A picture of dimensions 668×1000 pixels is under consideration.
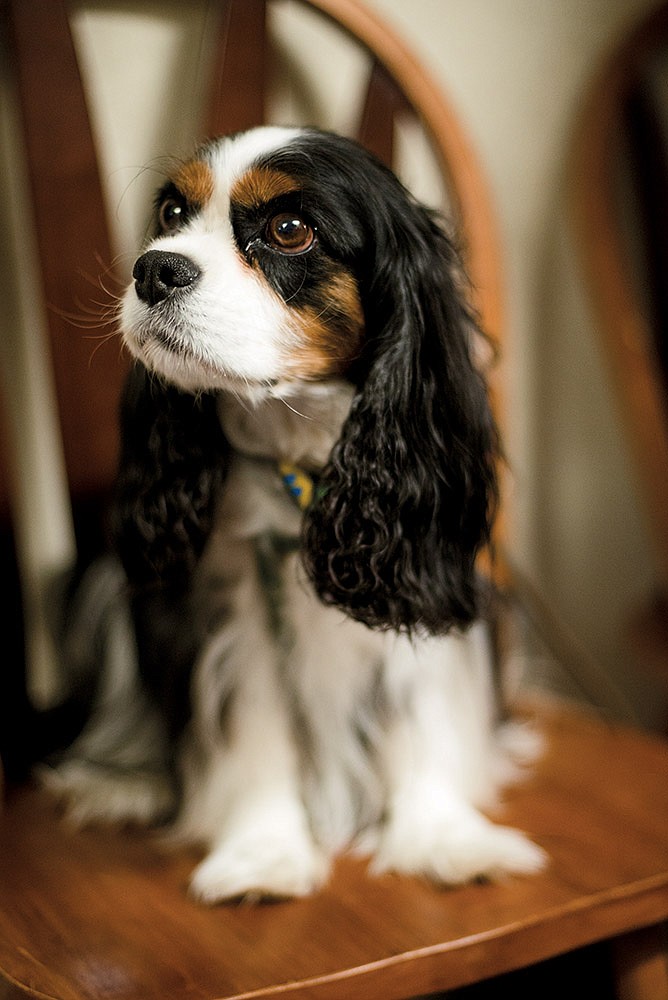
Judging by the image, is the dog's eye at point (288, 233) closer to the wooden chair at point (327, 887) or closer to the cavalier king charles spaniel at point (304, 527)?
the cavalier king charles spaniel at point (304, 527)

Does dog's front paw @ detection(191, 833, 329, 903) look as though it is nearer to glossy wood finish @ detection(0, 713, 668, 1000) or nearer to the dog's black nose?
glossy wood finish @ detection(0, 713, 668, 1000)

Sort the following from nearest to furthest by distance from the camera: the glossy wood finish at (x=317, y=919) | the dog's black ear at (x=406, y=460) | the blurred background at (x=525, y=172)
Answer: the glossy wood finish at (x=317, y=919), the dog's black ear at (x=406, y=460), the blurred background at (x=525, y=172)

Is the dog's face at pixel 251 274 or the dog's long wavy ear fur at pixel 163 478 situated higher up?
the dog's face at pixel 251 274

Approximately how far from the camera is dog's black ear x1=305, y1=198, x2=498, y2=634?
83 centimetres

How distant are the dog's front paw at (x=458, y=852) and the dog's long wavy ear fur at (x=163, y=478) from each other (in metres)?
0.33

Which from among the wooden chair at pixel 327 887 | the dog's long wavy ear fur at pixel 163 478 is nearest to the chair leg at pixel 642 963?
the wooden chair at pixel 327 887

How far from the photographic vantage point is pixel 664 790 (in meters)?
1.01

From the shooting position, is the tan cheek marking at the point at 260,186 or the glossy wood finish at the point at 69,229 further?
the glossy wood finish at the point at 69,229

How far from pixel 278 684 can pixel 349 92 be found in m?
0.85

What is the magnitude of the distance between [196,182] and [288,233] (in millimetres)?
98

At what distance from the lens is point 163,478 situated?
0.91m

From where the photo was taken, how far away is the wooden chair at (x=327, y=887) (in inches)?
29.3

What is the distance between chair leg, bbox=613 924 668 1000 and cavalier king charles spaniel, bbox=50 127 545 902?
119mm

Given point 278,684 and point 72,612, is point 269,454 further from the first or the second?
point 72,612
